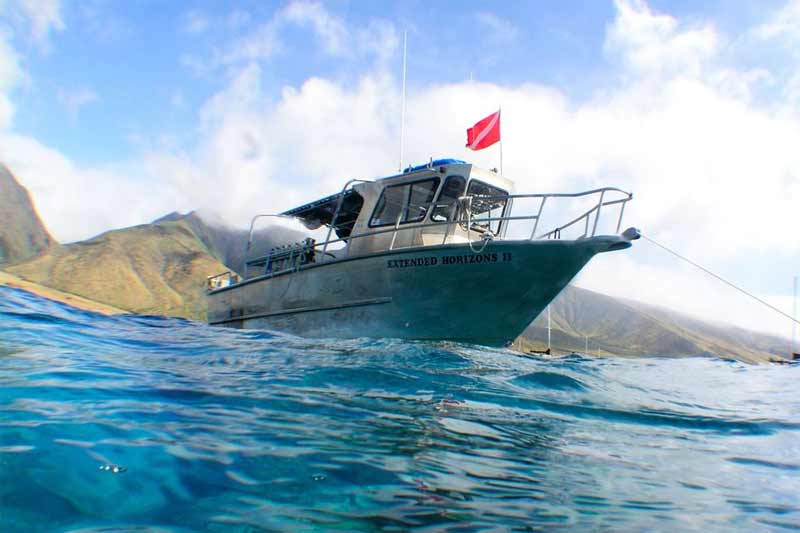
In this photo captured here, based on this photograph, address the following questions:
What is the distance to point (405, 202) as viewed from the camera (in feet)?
35.5

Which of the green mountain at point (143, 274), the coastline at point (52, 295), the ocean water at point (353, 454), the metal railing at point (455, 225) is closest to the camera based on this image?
the ocean water at point (353, 454)

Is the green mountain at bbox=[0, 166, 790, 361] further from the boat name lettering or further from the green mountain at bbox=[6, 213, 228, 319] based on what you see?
the boat name lettering

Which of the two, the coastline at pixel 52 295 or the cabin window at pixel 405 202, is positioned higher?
the cabin window at pixel 405 202

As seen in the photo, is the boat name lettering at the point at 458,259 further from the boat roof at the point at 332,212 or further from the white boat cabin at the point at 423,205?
the boat roof at the point at 332,212

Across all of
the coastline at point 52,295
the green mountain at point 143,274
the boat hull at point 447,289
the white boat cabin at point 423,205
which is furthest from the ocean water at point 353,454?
the green mountain at point 143,274

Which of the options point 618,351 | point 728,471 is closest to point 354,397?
point 728,471

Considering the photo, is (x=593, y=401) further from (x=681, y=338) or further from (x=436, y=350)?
(x=681, y=338)

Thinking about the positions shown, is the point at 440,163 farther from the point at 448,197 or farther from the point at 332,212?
the point at 332,212

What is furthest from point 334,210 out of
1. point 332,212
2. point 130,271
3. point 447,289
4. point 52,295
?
point 130,271

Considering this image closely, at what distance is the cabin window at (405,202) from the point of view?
10.7m

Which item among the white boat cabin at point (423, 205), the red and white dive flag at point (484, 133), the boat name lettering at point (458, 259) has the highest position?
the red and white dive flag at point (484, 133)

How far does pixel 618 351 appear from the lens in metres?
170

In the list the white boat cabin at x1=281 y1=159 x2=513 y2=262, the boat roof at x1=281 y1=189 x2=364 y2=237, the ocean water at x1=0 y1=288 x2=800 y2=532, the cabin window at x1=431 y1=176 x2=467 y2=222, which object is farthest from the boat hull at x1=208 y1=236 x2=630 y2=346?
the ocean water at x1=0 y1=288 x2=800 y2=532

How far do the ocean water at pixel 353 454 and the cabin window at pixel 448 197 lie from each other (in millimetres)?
6194
